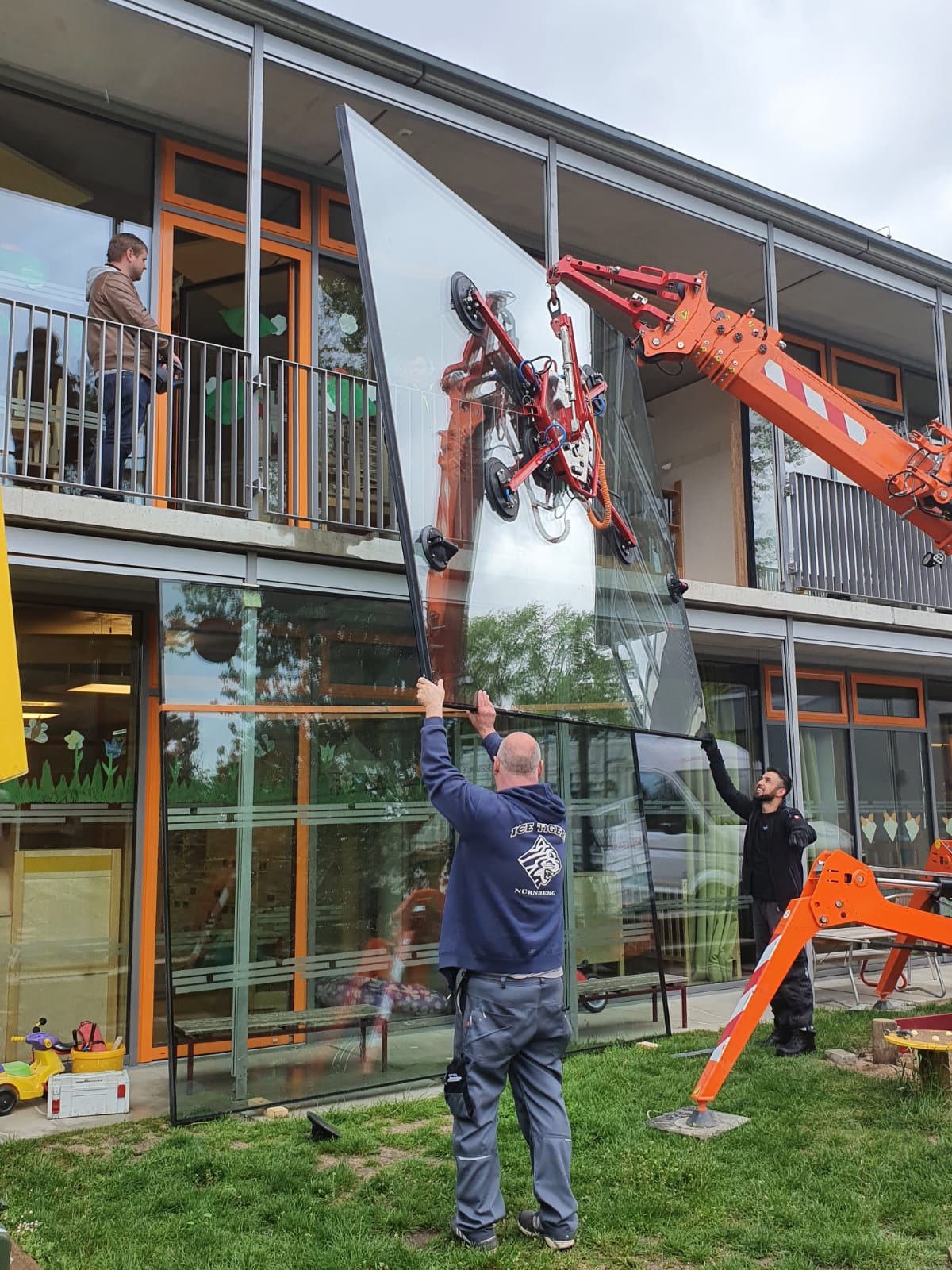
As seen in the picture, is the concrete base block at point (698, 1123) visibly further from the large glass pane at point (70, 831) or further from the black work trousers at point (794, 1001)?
the large glass pane at point (70, 831)

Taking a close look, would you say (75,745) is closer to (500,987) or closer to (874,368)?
(500,987)

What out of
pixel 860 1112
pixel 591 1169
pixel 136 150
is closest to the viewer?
pixel 591 1169

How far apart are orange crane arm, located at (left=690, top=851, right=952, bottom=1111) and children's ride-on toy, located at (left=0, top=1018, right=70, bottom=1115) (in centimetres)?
352

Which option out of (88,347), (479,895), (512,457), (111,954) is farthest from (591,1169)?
(88,347)

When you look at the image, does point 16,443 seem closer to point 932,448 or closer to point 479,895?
point 479,895

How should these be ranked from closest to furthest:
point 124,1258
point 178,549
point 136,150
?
point 124,1258
point 178,549
point 136,150

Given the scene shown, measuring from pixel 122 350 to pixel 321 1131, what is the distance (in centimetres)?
453

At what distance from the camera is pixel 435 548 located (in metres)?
4.68

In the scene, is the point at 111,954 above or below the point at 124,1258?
above

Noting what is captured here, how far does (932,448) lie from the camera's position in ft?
23.2

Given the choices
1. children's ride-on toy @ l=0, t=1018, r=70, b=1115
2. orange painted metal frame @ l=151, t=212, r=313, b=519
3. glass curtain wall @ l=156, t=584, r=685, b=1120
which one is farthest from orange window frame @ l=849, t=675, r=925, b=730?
children's ride-on toy @ l=0, t=1018, r=70, b=1115

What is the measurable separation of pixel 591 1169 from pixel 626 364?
4659 millimetres

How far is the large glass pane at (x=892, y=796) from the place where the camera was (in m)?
11.5

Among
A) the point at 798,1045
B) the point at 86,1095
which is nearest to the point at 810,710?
the point at 798,1045
